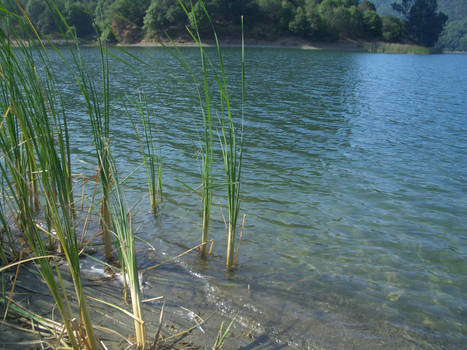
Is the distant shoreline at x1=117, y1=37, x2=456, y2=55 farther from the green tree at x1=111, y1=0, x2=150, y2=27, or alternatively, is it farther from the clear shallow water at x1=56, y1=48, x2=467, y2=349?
the clear shallow water at x1=56, y1=48, x2=467, y2=349

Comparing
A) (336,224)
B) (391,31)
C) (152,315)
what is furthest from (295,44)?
(152,315)

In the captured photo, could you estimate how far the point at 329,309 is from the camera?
3223mm

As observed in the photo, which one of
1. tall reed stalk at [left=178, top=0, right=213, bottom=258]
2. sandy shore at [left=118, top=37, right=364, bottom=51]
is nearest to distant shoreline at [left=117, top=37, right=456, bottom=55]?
sandy shore at [left=118, top=37, right=364, bottom=51]

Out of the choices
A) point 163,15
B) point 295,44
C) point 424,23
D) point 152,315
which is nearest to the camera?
point 152,315

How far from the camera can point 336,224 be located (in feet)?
16.7

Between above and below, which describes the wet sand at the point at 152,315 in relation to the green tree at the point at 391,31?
below

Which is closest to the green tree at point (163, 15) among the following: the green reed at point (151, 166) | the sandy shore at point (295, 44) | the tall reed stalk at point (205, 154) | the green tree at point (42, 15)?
the sandy shore at point (295, 44)

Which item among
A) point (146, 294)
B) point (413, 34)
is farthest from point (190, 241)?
point (413, 34)

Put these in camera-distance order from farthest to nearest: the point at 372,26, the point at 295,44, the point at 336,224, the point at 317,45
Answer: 1. the point at 372,26
2. the point at 295,44
3. the point at 317,45
4. the point at 336,224

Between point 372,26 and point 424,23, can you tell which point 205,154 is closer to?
point 372,26

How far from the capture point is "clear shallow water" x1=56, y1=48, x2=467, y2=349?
10.2 feet

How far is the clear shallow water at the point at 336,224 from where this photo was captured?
312 cm

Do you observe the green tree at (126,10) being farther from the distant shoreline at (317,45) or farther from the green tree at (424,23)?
the green tree at (424,23)

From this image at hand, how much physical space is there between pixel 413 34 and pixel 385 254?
135784 millimetres
